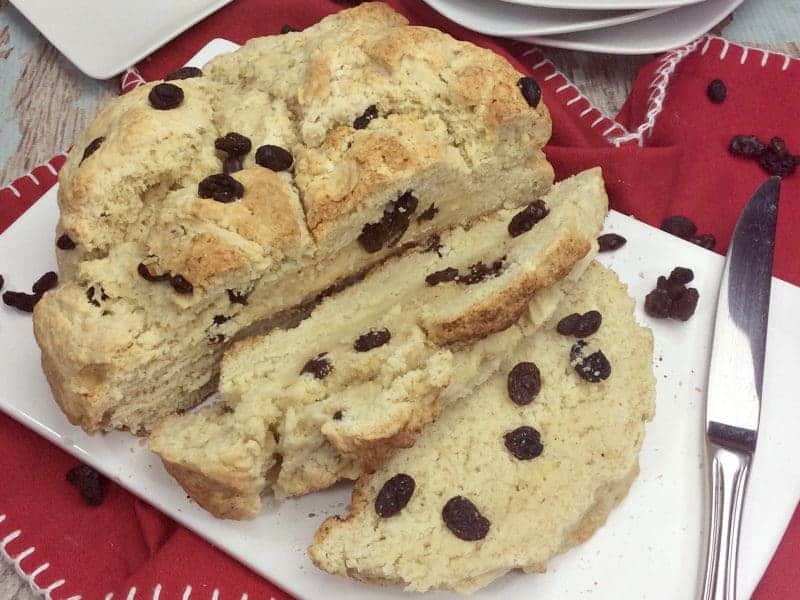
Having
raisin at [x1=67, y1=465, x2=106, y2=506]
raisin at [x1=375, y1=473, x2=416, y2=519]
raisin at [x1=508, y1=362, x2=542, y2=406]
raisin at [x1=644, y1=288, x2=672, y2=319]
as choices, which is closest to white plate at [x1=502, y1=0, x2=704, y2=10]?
raisin at [x1=644, y1=288, x2=672, y2=319]

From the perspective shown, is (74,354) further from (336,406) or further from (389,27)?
(389,27)

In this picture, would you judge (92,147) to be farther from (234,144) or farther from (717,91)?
(717,91)

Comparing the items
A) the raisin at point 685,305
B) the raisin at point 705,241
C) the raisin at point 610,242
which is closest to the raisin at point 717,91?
the raisin at point 705,241

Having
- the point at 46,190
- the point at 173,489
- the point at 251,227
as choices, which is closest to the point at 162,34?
the point at 46,190

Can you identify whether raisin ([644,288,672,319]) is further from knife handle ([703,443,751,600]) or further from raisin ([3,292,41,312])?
raisin ([3,292,41,312])

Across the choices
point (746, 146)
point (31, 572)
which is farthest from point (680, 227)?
point (31, 572)

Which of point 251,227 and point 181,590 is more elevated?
point 251,227

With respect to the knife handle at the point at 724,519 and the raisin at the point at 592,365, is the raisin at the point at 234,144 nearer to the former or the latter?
the raisin at the point at 592,365
